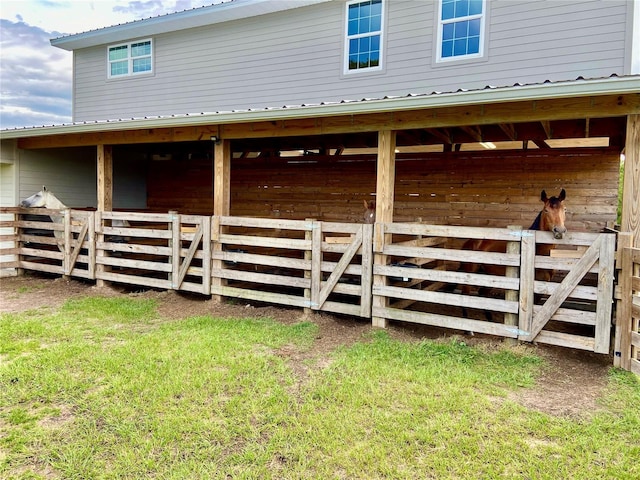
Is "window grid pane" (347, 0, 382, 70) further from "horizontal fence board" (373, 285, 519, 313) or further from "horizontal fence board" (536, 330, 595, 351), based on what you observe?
"horizontal fence board" (536, 330, 595, 351)

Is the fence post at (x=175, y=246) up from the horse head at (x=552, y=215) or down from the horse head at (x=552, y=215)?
down

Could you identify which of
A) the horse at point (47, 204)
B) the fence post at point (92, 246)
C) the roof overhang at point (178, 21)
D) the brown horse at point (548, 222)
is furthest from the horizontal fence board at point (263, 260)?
the roof overhang at point (178, 21)

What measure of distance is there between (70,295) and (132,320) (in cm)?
228

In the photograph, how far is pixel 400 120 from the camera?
571 cm

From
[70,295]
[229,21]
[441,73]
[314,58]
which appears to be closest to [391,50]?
[441,73]

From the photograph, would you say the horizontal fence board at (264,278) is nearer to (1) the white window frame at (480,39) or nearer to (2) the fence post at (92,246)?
(2) the fence post at (92,246)

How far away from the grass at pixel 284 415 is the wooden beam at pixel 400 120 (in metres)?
2.67

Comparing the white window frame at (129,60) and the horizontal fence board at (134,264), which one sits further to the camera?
the white window frame at (129,60)

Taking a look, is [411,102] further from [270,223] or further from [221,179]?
[221,179]

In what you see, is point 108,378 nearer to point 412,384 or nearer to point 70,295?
point 412,384

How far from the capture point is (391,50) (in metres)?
9.05

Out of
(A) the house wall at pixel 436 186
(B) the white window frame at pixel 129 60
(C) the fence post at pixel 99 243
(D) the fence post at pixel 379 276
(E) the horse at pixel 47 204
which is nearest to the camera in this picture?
(D) the fence post at pixel 379 276

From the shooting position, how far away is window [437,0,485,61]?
8281 millimetres

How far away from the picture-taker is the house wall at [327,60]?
7.53 m
